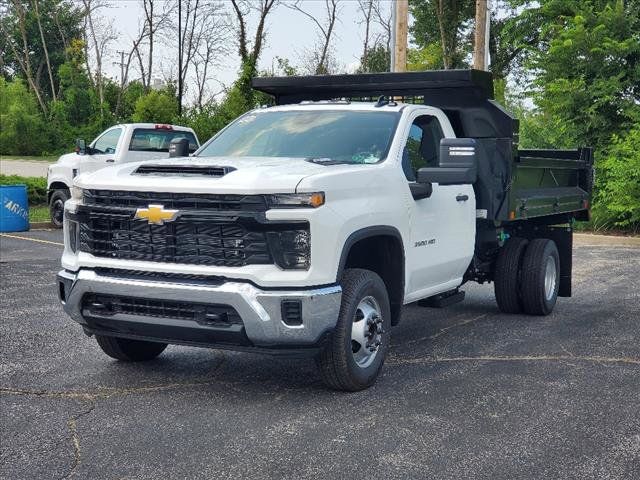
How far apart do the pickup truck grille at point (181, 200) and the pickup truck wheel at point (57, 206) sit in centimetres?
1305

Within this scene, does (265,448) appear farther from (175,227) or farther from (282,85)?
(282,85)

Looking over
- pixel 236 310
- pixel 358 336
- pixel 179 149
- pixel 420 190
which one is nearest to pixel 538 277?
pixel 420 190

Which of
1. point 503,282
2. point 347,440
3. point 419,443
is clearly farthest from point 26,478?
point 503,282

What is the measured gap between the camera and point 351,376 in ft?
19.5

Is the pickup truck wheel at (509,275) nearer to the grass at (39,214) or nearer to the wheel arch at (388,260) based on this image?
the wheel arch at (388,260)

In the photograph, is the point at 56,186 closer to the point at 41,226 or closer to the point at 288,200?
the point at 41,226

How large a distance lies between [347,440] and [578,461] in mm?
1260

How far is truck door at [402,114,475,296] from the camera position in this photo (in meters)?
6.86

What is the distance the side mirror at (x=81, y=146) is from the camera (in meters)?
16.0

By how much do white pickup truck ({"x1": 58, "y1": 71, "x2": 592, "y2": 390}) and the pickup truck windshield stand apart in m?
0.02

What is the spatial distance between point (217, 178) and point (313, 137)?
1574 mm

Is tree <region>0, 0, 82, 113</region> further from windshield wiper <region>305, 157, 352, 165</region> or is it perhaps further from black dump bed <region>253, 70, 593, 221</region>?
windshield wiper <region>305, 157, 352, 165</region>

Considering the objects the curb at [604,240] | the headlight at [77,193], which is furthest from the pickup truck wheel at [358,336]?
the curb at [604,240]

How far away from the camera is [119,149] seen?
17.3m
